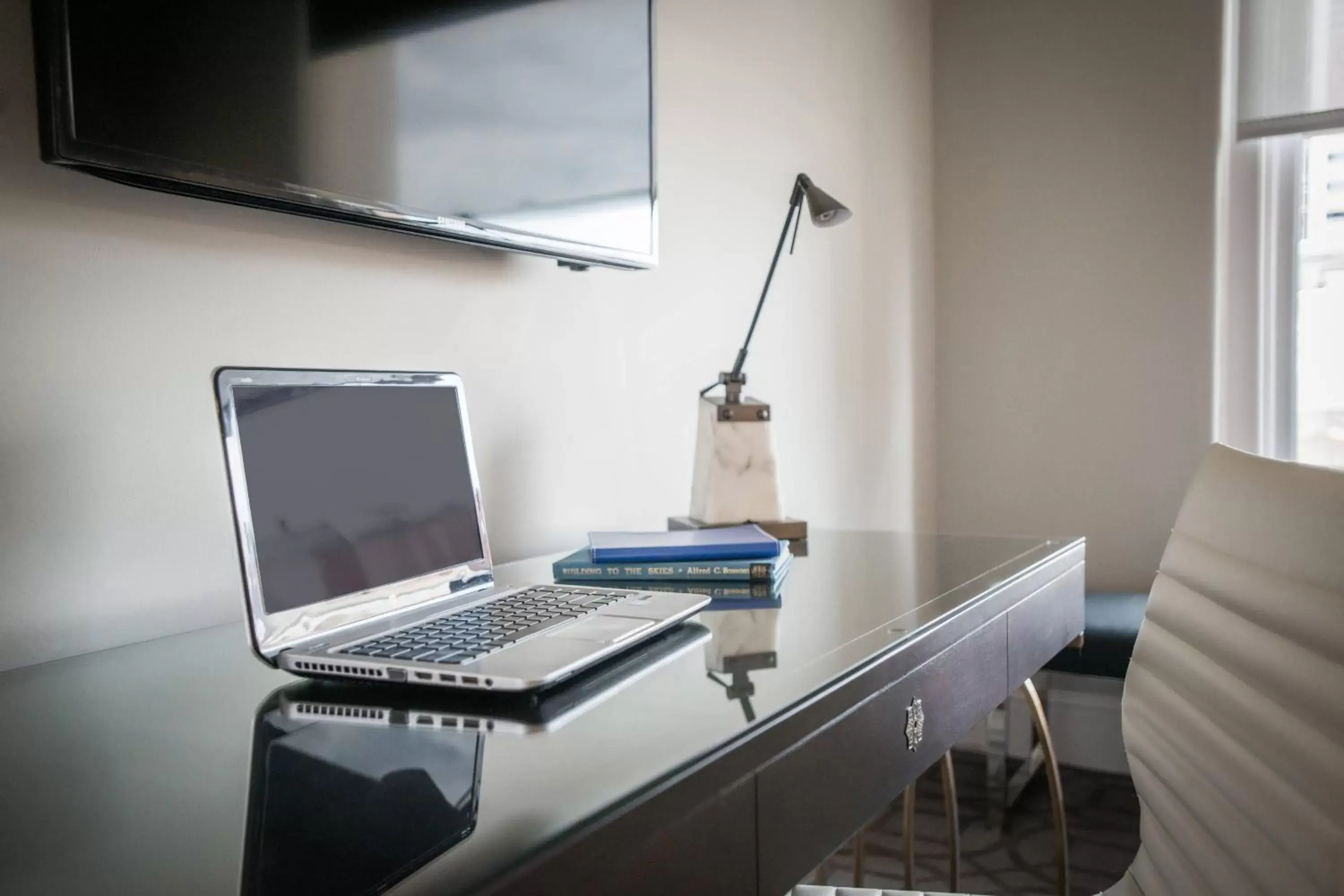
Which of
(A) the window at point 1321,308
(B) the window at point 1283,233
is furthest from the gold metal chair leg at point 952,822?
(A) the window at point 1321,308

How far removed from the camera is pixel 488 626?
2.56ft

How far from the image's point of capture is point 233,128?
858mm

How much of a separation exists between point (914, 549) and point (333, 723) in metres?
0.93

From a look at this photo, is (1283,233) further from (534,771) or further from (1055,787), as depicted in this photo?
(534,771)

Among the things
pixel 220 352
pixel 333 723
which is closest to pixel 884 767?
pixel 333 723

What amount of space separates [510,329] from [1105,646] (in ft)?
5.32

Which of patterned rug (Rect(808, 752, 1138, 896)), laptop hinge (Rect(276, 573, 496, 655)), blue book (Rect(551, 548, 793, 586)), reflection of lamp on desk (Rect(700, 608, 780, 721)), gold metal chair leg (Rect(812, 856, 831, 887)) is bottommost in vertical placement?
patterned rug (Rect(808, 752, 1138, 896))

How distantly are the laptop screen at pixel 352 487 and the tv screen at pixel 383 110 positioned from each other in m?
0.20

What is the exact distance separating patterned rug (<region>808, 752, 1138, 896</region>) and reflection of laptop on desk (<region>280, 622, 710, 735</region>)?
4.58ft

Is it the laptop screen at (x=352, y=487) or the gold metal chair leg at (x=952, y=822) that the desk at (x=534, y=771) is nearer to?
the laptop screen at (x=352, y=487)

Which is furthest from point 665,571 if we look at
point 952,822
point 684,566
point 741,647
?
point 952,822

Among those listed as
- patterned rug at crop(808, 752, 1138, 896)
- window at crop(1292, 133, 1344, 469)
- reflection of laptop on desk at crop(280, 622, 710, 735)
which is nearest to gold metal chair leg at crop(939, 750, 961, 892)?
patterned rug at crop(808, 752, 1138, 896)

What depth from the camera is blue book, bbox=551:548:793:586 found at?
1.09m

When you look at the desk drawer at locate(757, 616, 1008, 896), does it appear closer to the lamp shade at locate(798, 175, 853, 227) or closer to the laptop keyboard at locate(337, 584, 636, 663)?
the laptop keyboard at locate(337, 584, 636, 663)
